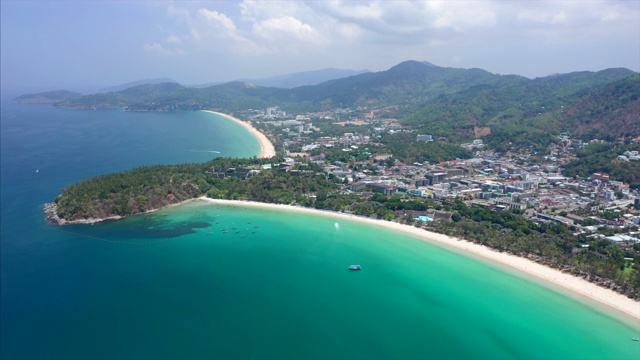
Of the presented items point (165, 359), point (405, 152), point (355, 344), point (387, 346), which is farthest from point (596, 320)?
point (405, 152)

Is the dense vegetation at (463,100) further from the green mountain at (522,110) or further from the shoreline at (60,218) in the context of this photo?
the shoreline at (60,218)

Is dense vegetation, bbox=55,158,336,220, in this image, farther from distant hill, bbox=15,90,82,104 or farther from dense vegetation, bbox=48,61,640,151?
distant hill, bbox=15,90,82,104

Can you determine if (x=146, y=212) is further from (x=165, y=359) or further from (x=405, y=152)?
(x=405, y=152)

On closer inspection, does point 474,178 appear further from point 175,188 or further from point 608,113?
point 608,113

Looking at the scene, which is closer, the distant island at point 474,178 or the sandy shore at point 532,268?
the sandy shore at point 532,268

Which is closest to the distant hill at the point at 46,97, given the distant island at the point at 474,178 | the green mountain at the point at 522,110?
the distant island at the point at 474,178

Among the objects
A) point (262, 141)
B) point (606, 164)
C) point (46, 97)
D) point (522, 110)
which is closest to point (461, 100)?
point (522, 110)
